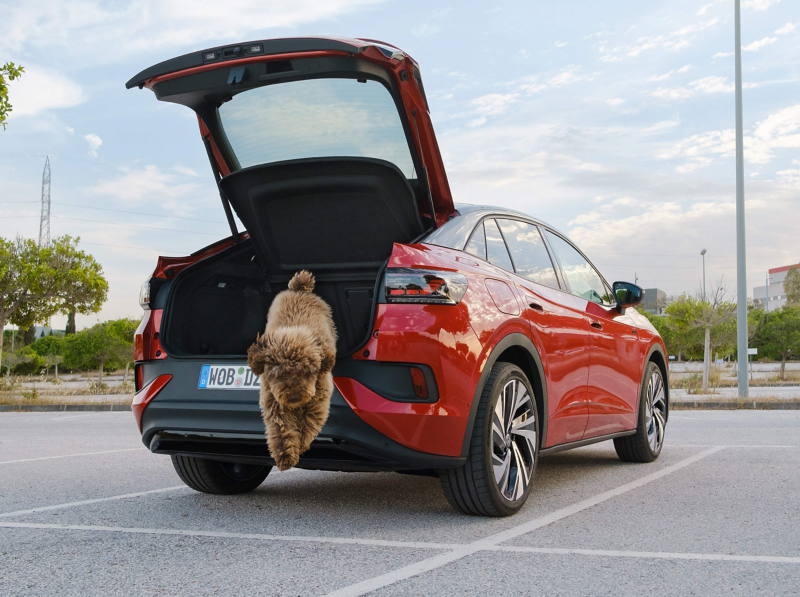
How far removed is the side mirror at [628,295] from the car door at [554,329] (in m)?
0.92

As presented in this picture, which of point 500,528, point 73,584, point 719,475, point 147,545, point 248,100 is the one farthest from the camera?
point 719,475

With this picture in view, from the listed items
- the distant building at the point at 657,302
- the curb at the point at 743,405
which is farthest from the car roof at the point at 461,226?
the curb at the point at 743,405

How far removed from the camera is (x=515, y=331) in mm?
4164

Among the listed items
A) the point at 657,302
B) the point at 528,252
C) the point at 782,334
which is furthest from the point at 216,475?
the point at 657,302

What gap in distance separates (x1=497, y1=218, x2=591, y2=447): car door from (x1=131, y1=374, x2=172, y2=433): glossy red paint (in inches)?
78.5

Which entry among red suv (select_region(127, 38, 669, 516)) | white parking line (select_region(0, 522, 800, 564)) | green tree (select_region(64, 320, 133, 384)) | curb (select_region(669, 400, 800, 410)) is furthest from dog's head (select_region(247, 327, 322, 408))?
green tree (select_region(64, 320, 133, 384))

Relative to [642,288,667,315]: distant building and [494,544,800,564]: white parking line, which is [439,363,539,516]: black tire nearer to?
[494,544,800,564]: white parking line

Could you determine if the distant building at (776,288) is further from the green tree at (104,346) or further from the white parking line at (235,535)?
the white parking line at (235,535)

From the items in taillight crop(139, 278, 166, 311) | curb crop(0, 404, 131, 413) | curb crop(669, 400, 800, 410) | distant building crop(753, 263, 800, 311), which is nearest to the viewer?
taillight crop(139, 278, 166, 311)

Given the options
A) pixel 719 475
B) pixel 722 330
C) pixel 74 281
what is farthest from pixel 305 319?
pixel 722 330

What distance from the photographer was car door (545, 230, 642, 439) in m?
5.25

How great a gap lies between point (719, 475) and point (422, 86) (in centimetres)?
366

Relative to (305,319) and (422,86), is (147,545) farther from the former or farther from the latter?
(422,86)

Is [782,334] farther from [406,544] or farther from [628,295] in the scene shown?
[406,544]
